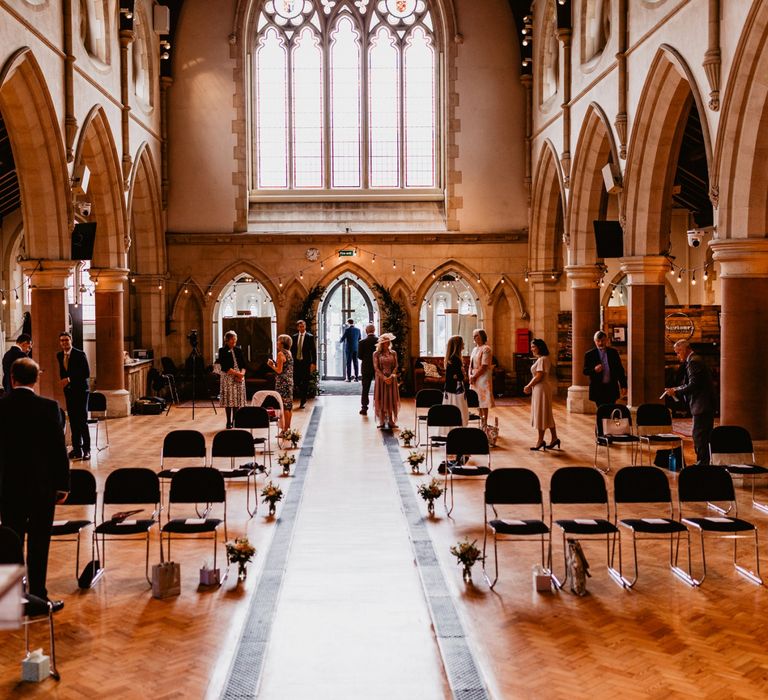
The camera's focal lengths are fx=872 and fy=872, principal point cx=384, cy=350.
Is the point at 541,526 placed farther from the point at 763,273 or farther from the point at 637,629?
the point at 763,273

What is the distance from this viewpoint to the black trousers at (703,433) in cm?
974

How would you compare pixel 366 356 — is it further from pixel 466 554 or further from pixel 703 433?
pixel 466 554

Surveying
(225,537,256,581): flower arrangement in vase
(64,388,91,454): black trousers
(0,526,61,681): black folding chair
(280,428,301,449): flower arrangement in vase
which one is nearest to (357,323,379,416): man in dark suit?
(280,428,301,449): flower arrangement in vase

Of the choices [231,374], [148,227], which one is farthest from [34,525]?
[148,227]

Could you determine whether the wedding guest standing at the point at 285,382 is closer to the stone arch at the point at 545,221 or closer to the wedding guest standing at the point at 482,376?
the wedding guest standing at the point at 482,376

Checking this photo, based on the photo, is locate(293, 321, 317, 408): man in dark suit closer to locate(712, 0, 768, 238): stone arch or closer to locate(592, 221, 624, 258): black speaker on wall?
locate(592, 221, 624, 258): black speaker on wall

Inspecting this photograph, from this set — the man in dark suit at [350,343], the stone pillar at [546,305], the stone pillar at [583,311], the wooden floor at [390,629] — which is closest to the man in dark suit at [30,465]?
the wooden floor at [390,629]

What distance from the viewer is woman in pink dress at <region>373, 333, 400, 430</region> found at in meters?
13.5

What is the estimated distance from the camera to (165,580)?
615cm

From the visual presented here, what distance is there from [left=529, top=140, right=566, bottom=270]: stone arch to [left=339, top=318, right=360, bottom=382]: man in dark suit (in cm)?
475

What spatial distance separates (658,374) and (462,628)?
9.24 m

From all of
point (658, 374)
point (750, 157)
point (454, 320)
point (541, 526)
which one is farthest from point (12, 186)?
point (541, 526)

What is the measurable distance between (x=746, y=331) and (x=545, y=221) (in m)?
10.7

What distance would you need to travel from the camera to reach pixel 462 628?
552cm
